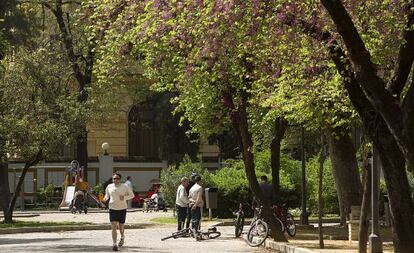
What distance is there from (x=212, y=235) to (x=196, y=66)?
22.8 feet

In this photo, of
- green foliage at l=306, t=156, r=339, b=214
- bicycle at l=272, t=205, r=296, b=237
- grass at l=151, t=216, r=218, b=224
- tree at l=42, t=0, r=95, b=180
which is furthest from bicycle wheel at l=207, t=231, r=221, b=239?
tree at l=42, t=0, r=95, b=180

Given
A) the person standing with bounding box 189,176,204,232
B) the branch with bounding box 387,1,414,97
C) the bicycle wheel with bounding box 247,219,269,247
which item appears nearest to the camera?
the branch with bounding box 387,1,414,97

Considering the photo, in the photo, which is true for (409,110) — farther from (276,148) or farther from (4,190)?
(4,190)

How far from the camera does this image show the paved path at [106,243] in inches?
830

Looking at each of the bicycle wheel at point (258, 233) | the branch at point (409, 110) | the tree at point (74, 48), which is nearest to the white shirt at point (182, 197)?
the bicycle wheel at point (258, 233)

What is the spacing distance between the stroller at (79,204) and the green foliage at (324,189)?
10.5 metres

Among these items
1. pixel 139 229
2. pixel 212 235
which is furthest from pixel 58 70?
pixel 212 235

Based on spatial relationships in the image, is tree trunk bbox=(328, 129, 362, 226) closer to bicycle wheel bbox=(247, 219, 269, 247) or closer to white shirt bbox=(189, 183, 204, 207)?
white shirt bbox=(189, 183, 204, 207)

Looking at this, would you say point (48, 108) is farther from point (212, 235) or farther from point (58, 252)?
point (58, 252)

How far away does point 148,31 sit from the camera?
55.2 feet

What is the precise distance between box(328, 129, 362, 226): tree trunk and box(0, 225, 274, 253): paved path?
3.79m

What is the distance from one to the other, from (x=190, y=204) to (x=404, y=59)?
11.4 m

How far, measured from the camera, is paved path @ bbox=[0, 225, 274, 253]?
2109 cm

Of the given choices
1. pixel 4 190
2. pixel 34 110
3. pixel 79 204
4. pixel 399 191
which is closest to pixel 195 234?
pixel 34 110
